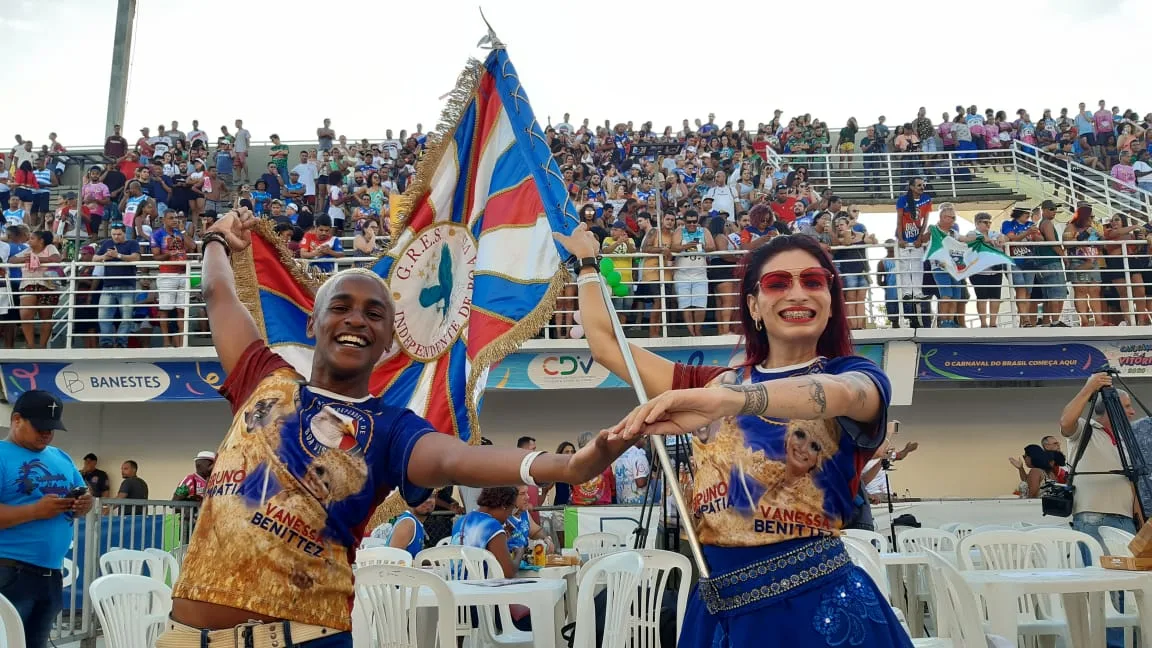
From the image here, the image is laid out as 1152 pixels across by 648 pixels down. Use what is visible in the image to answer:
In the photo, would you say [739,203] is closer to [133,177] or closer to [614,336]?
[133,177]

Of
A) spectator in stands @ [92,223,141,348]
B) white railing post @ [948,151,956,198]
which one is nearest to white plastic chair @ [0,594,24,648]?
spectator in stands @ [92,223,141,348]

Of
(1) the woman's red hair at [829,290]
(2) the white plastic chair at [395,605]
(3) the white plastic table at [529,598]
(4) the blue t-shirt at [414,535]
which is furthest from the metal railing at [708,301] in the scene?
(1) the woman's red hair at [829,290]

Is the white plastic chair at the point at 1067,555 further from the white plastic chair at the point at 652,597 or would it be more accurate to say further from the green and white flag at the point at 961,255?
the green and white flag at the point at 961,255

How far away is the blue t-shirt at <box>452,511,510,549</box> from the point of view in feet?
20.7

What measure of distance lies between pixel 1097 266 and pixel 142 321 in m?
12.2

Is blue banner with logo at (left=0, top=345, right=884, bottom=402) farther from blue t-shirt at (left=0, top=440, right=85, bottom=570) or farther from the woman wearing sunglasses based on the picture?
the woman wearing sunglasses

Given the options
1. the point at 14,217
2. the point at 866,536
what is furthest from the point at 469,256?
the point at 14,217

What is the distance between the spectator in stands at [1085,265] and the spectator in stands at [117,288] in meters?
11.9

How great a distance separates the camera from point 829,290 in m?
2.58

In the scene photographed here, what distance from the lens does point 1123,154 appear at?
55.8 ft

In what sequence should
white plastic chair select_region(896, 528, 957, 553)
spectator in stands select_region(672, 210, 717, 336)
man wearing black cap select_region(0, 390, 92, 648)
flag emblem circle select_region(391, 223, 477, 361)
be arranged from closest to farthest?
flag emblem circle select_region(391, 223, 477, 361) → man wearing black cap select_region(0, 390, 92, 648) → white plastic chair select_region(896, 528, 957, 553) → spectator in stands select_region(672, 210, 717, 336)

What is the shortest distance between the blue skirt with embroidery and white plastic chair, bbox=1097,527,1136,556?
424cm

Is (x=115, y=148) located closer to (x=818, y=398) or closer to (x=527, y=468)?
(x=527, y=468)

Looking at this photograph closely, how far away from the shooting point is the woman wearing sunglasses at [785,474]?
2.22 metres
